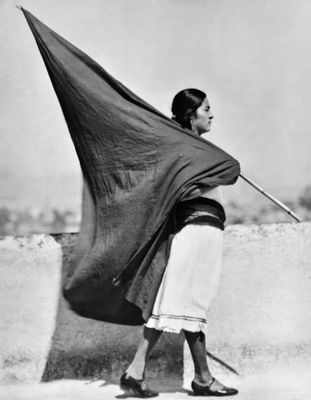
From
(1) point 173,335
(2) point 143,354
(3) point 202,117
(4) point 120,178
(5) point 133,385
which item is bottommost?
(5) point 133,385

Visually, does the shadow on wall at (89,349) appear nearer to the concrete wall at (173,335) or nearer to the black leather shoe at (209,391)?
the concrete wall at (173,335)

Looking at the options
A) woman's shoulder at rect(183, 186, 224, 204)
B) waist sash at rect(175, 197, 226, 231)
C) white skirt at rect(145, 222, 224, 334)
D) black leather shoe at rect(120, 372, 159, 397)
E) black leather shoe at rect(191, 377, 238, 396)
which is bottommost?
black leather shoe at rect(120, 372, 159, 397)

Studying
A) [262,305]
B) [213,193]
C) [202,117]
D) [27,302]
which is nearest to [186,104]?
[202,117]

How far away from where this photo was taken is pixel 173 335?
3732 mm

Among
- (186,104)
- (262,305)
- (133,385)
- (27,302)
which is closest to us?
(133,385)

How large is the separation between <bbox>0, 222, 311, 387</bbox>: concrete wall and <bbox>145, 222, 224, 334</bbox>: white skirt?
0.39 m

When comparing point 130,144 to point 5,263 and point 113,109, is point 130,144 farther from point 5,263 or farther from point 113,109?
point 5,263

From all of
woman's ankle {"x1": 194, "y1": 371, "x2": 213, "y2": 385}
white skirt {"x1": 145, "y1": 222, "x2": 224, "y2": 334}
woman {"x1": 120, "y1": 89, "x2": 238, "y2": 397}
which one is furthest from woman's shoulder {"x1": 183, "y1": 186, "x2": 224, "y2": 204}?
woman's ankle {"x1": 194, "y1": 371, "x2": 213, "y2": 385}

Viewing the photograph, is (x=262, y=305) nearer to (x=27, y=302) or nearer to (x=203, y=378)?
(x=203, y=378)

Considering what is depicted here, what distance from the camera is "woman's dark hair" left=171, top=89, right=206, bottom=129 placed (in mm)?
3516

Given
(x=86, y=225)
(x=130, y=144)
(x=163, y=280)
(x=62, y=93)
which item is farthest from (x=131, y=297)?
(x=62, y=93)

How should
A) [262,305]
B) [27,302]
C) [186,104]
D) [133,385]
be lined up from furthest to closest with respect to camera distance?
1. [262,305]
2. [27,302]
3. [186,104]
4. [133,385]

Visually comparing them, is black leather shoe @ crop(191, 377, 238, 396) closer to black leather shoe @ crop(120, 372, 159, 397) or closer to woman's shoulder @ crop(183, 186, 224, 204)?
black leather shoe @ crop(120, 372, 159, 397)

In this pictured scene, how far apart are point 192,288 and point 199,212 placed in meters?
0.35
